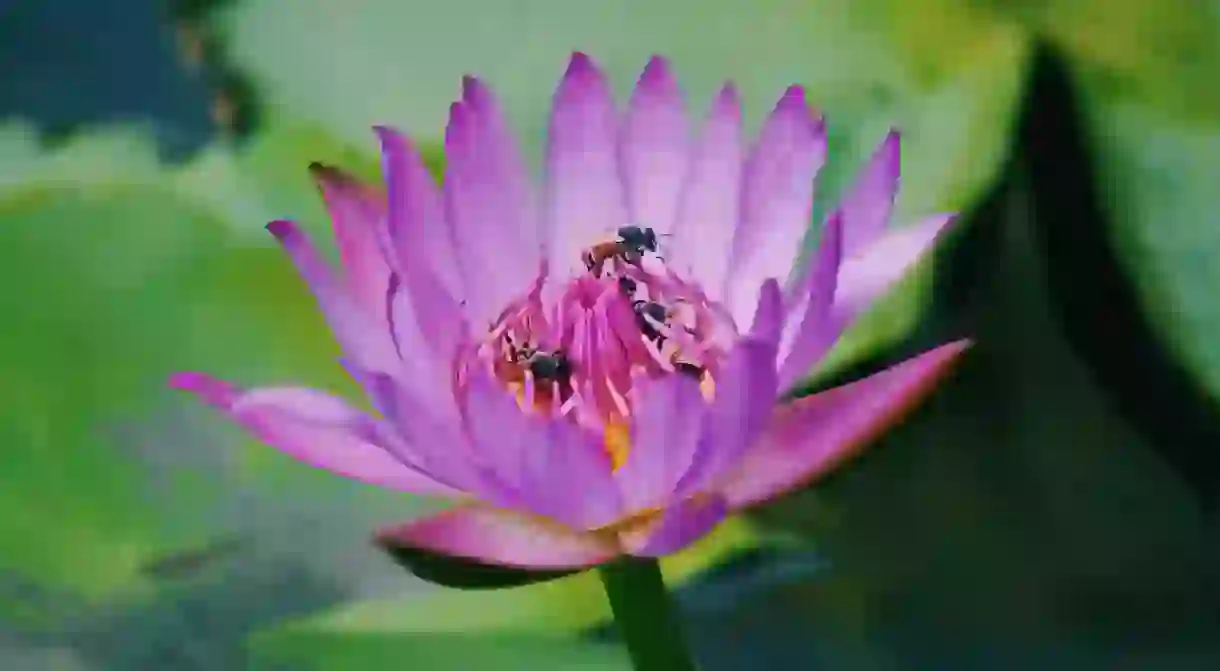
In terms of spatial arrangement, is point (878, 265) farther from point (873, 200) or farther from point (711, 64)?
point (711, 64)

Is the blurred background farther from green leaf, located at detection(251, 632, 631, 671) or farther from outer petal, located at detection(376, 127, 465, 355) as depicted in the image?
outer petal, located at detection(376, 127, 465, 355)

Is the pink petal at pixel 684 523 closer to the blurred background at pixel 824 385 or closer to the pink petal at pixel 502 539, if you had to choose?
the pink petal at pixel 502 539

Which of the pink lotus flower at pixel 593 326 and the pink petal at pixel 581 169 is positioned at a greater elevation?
the pink petal at pixel 581 169

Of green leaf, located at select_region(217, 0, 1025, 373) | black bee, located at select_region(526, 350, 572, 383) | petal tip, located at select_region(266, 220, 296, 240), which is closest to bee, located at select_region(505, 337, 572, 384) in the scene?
black bee, located at select_region(526, 350, 572, 383)

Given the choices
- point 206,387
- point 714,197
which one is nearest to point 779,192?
point 714,197

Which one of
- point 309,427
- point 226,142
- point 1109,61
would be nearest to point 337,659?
point 309,427

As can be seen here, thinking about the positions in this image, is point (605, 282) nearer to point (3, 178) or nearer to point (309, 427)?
point (309, 427)

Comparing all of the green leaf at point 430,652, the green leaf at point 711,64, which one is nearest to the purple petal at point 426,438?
the green leaf at point 430,652
